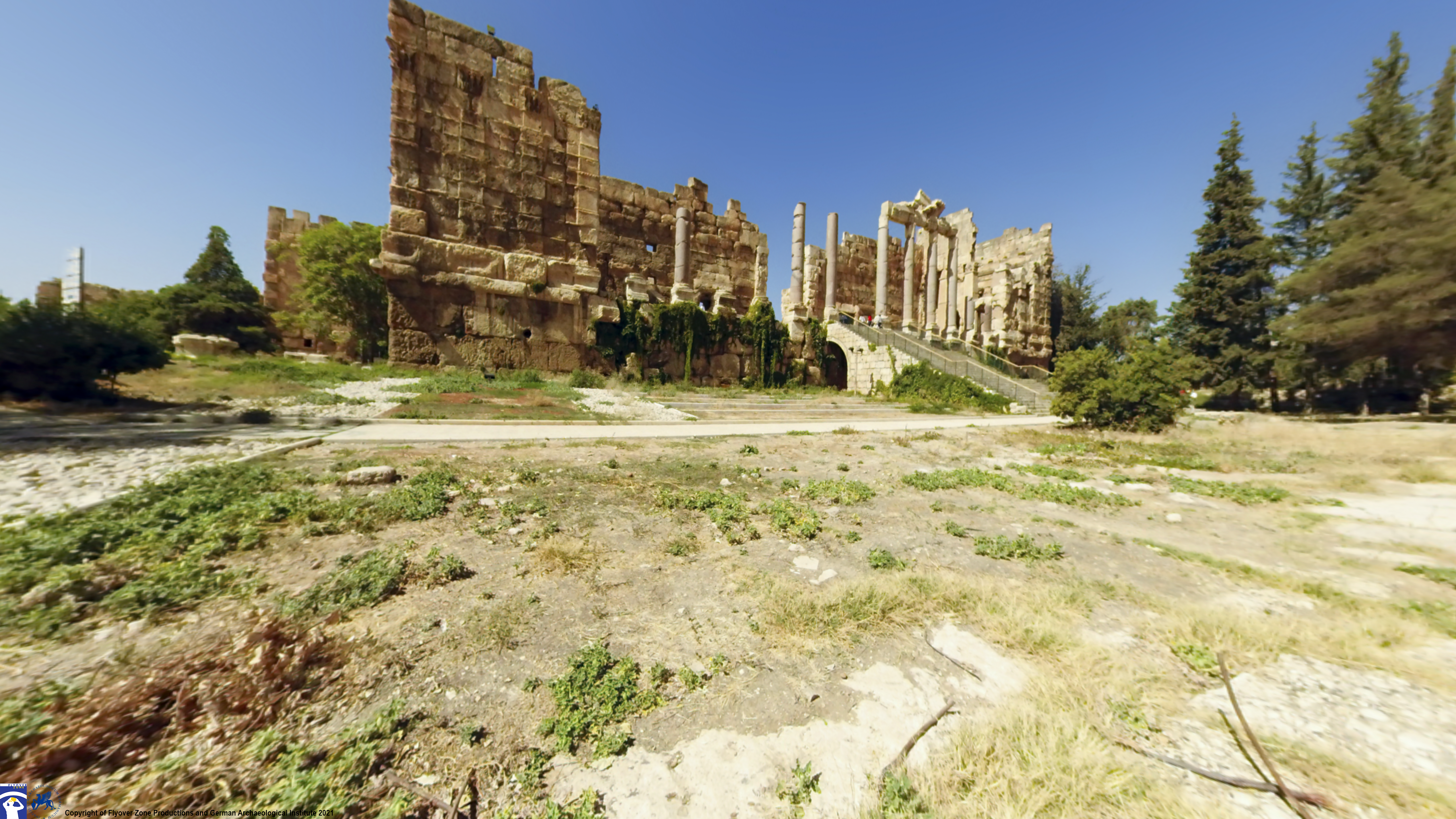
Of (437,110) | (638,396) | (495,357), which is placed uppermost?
(437,110)

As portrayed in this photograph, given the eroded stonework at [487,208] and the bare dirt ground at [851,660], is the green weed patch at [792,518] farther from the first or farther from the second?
the eroded stonework at [487,208]

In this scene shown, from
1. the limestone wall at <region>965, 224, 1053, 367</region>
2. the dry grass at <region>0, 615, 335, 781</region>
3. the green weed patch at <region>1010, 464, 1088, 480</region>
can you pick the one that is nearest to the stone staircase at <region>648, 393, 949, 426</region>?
the green weed patch at <region>1010, 464, 1088, 480</region>

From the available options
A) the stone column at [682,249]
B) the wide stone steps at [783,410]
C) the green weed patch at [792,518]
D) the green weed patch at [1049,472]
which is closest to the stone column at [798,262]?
the stone column at [682,249]

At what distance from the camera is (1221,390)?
2133 cm

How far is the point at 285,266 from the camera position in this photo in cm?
2522

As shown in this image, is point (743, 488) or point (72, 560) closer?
point (72, 560)

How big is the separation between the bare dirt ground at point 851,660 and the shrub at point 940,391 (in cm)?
1277

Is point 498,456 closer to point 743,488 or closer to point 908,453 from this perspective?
point 743,488

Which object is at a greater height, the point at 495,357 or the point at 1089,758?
the point at 495,357

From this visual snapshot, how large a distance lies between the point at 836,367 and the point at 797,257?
5637 millimetres

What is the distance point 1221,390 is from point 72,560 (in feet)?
105

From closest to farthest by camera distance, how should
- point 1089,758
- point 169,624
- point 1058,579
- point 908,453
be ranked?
point 1089,758
point 169,624
point 1058,579
point 908,453

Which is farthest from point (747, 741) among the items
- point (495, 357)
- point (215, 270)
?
point (215, 270)

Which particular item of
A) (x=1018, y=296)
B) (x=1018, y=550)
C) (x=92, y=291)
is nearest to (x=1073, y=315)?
(x=1018, y=296)
